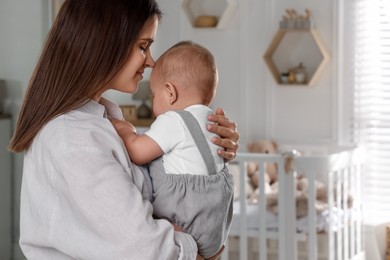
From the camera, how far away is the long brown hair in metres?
1.31

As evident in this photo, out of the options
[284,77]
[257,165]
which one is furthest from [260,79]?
[257,165]

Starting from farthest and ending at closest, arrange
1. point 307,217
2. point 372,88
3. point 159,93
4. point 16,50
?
point 372,88
point 16,50
point 307,217
point 159,93

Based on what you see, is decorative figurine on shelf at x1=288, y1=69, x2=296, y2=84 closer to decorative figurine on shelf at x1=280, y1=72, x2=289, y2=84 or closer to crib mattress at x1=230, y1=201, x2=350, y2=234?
decorative figurine on shelf at x1=280, y1=72, x2=289, y2=84

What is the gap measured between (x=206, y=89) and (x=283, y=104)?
351cm

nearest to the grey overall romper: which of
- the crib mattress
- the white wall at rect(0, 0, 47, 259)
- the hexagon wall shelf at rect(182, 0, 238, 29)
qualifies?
the crib mattress

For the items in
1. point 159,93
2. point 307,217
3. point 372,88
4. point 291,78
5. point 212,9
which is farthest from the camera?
point 212,9

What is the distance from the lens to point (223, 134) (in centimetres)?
146

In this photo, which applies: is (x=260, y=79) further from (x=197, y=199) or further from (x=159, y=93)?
(x=197, y=199)

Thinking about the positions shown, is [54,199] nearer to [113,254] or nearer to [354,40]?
[113,254]

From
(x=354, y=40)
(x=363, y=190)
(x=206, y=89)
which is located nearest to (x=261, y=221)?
(x=363, y=190)

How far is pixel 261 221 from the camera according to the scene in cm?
405

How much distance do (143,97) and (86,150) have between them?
3.81 meters

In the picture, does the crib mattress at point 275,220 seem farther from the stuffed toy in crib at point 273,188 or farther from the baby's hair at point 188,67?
the baby's hair at point 188,67

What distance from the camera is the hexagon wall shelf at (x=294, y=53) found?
15.8 ft
